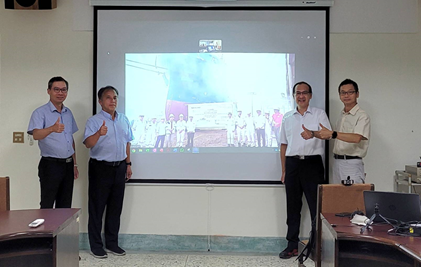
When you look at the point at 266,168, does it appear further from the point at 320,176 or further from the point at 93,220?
the point at 93,220

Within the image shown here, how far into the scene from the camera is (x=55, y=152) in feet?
11.9

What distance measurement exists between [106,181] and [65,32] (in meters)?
1.73

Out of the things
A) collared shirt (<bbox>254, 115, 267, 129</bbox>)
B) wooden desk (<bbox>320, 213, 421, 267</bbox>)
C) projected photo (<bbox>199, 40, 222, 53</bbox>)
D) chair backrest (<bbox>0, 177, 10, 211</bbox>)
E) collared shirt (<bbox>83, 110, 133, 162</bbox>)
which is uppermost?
projected photo (<bbox>199, 40, 222, 53</bbox>)

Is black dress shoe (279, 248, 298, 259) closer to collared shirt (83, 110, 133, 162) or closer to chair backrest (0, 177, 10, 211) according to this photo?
collared shirt (83, 110, 133, 162)

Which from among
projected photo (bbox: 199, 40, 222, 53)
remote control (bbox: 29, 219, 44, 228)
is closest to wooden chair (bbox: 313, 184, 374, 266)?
remote control (bbox: 29, 219, 44, 228)

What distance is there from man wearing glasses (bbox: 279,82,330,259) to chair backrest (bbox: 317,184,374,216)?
950 millimetres

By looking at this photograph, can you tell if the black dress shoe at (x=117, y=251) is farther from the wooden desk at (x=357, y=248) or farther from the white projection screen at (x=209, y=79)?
the wooden desk at (x=357, y=248)

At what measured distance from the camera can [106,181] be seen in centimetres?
382

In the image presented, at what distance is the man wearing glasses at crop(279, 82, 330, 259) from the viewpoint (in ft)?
12.5

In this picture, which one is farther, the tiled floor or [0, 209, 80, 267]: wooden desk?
the tiled floor

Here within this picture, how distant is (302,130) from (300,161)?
321 millimetres

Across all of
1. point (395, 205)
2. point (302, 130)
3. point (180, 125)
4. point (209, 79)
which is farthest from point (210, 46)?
point (395, 205)

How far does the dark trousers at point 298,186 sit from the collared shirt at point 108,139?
173 cm

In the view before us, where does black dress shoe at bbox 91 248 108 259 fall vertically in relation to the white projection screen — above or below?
below
